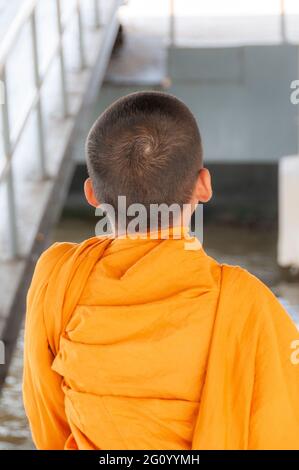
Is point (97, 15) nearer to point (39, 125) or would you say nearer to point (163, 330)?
point (39, 125)

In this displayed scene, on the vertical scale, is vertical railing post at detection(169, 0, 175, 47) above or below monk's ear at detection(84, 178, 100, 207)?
above

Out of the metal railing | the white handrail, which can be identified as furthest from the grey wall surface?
the white handrail

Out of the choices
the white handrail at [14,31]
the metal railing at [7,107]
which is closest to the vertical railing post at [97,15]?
the metal railing at [7,107]

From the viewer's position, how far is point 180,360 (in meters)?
1.19

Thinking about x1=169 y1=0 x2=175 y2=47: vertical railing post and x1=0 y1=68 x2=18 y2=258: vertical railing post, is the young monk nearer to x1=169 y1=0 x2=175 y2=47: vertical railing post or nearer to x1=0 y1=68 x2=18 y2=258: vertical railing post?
x1=0 y1=68 x2=18 y2=258: vertical railing post

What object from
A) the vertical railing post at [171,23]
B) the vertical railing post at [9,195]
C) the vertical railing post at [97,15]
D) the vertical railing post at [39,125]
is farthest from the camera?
the vertical railing post at [171,23]

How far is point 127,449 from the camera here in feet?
3.95

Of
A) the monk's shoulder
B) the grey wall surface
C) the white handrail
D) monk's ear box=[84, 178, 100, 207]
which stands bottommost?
the grey wall surface

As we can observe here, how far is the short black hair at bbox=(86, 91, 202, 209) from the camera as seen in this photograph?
47.3 inches

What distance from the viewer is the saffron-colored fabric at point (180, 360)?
3.88 ft

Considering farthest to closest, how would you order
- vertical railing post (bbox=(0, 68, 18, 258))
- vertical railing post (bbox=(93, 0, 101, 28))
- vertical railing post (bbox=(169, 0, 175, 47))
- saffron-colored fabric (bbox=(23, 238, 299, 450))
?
vertical railing post (bbox=(169, 0, 175, 47)) < vertical railing post (bbox=(93, 0, 101, 28)) < vertical railing post (bbox=(0, 68, 18, 258)) < saffron-colored fabric (bbox=(23, 238, 299, 450))

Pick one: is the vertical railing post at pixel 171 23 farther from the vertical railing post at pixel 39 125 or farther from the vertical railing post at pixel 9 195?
the vertical railing post at pixel 9 195

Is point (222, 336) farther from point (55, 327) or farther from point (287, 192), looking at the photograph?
point (287, 192)
